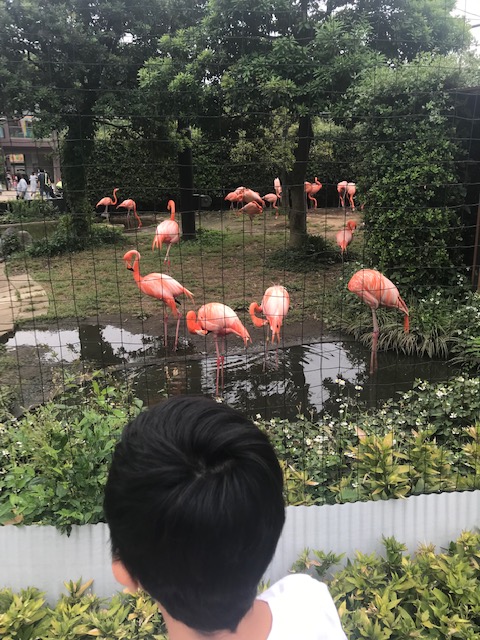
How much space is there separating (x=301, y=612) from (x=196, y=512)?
311 mm

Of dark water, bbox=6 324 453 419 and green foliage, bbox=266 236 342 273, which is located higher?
green foliage, bbox=266 236 342 273

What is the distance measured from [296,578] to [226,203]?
12.7 meters

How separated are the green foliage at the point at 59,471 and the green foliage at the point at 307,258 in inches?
235

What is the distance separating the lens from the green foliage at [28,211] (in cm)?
983

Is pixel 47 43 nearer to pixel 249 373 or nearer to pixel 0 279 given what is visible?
pixel 0 279

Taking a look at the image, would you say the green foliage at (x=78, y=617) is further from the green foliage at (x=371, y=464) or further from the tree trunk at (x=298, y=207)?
the tree trunk at (x=298, y=207)

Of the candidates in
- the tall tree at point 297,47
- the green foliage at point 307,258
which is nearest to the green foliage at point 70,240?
the green foliage at point 307,258

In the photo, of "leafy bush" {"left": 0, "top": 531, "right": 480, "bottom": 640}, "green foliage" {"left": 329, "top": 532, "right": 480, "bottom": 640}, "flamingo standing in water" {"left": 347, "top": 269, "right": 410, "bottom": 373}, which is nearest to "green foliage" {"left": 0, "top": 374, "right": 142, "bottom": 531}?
"leafy bush" {"left": 0, "top": 531, "right": 480, "bottom": 640}

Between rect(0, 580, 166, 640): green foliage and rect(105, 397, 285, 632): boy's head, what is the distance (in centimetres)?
89

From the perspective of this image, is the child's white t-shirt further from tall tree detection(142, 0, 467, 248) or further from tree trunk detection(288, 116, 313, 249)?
tree trunk detection(288, 116, 313, 249)

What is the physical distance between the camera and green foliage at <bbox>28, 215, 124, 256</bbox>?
891 centimetres

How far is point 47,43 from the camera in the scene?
284 inches

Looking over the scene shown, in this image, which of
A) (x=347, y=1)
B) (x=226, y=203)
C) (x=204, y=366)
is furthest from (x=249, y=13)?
(x=226, y=203)

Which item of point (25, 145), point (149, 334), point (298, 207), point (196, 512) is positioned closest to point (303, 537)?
point (196, 512)
